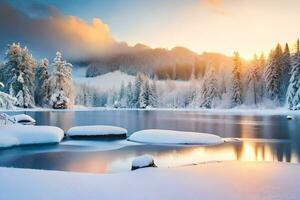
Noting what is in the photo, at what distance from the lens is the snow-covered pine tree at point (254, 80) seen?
266 ft

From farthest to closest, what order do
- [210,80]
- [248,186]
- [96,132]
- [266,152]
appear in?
[210,80] < [96,132] < [266,152] < [248,186]

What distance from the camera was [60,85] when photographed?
76562mm

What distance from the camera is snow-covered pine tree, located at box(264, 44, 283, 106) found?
7369 centimetres

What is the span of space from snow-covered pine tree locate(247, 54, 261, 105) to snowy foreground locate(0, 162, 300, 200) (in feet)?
233

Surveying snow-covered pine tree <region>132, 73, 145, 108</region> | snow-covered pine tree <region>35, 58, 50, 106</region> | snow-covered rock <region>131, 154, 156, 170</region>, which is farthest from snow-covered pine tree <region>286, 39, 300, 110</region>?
snow-covered rock <region>131, 154, 156, 170</region>

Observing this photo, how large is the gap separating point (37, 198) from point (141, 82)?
98678mm

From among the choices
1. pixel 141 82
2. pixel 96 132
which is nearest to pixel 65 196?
pixel 96 132

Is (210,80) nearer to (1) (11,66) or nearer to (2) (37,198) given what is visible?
(1) (11,66)

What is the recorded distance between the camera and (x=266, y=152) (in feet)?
69.2

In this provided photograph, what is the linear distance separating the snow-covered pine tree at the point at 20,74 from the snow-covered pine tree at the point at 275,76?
2141 inches

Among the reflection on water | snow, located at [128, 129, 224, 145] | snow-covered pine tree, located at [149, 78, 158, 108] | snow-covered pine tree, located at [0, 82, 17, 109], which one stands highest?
snow-covered pine tree, located at [149, 78, 158, 108]

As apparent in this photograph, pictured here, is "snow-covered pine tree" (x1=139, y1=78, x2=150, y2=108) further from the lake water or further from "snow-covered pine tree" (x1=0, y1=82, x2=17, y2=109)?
"snow-covered pine tree" (x1=0, y1=82, x2=17, y2=109)

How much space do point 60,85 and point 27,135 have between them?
53332 millimetres

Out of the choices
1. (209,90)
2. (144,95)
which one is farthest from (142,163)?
(144,95)
